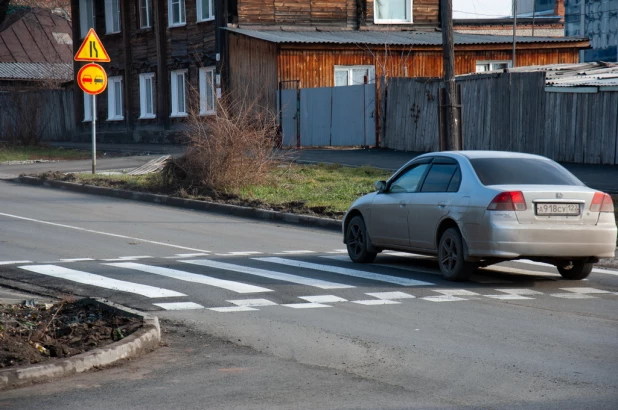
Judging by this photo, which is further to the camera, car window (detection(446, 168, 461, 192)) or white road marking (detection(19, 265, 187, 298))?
car window (detection(446, 168, 461, 192))

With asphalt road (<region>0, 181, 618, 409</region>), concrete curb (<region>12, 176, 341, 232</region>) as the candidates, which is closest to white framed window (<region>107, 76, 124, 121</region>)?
concrete curb (<region>12, 176, 341, 232</region>)

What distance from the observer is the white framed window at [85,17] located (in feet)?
157

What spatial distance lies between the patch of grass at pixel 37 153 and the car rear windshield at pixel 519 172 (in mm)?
23432

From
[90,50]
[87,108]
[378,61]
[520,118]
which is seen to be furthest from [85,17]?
[520,118]

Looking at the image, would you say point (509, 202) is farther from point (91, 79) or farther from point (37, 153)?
point (37, 153)

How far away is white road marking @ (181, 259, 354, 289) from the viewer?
11.4 m

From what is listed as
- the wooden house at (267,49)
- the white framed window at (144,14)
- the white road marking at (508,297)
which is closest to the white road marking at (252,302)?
the white road marking at (508,297)

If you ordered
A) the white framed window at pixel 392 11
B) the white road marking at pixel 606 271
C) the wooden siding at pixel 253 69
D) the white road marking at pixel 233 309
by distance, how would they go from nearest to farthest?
the white road marking at pixel 233 309 → the white road marking at pixel 606 271 → the wooden siding at pixel 253 69 → the white framed window at pixel 392 11

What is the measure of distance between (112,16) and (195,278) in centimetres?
3638

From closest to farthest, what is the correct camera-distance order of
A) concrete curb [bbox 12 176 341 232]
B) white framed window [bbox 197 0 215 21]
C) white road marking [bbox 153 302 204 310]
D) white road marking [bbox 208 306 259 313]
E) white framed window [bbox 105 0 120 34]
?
white road marking [bbox 208 306 259 313], white road marking [bbox 153 302 204 310], concrete curb [bbox 12 176 341 232], white framed window [bbox 197 0 215 21], white framed window [bbox 105 0 120 34]

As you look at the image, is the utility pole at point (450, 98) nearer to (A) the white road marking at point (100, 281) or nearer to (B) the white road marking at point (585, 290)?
(B) the white road marking at point (585, 290)

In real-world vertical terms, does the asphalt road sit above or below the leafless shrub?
below

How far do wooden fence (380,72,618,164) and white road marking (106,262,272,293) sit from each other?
1490 centimetres

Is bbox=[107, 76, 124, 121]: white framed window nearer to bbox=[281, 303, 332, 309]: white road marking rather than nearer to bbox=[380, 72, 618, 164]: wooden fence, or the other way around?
bbox=[380, 72, 618, 164]: wooden fence
